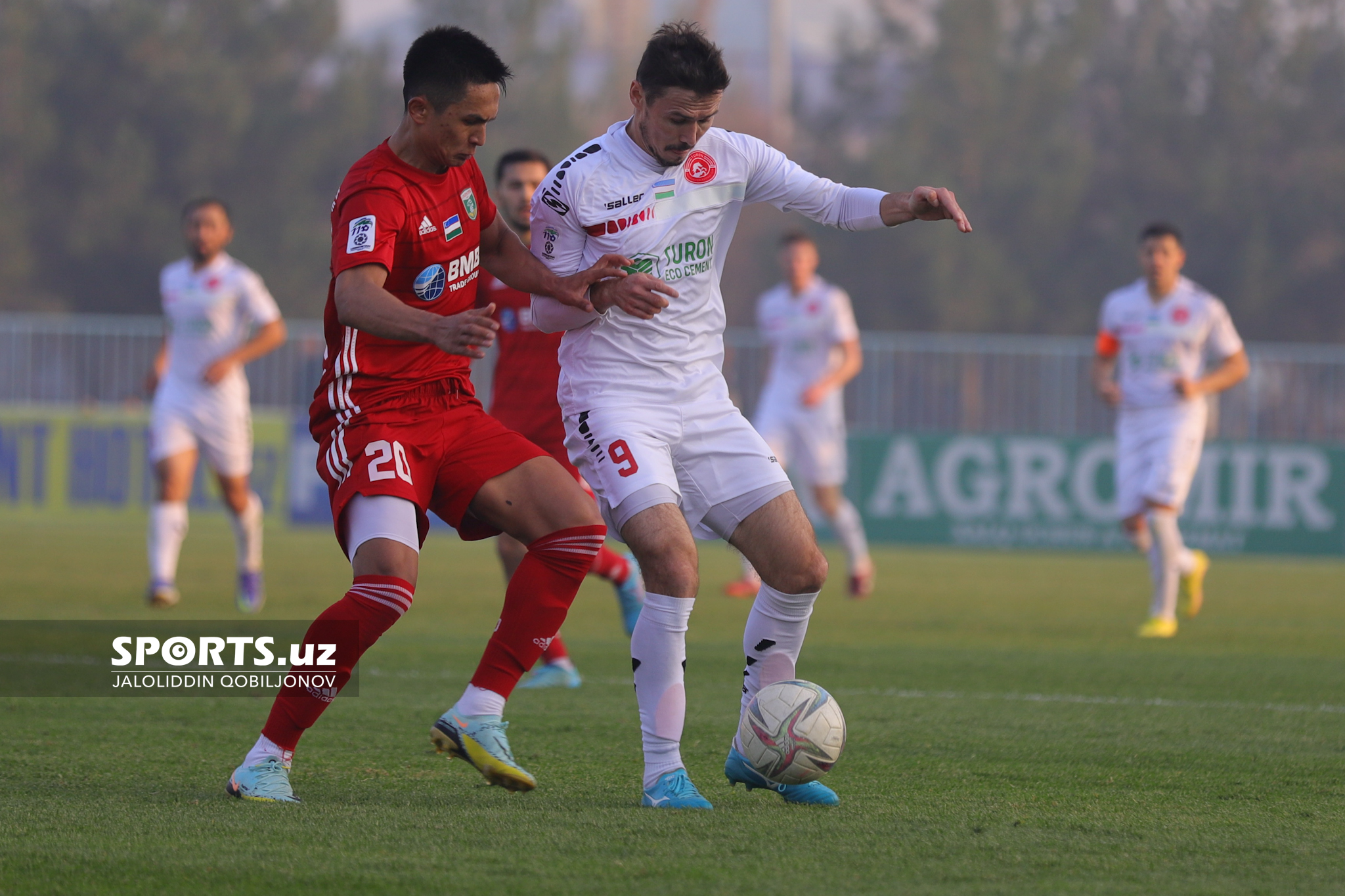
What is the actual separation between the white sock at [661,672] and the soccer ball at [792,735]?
0.68 ft

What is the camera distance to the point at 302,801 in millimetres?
4660

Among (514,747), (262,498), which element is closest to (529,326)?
(514,747)

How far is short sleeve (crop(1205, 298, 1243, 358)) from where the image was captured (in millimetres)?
10859

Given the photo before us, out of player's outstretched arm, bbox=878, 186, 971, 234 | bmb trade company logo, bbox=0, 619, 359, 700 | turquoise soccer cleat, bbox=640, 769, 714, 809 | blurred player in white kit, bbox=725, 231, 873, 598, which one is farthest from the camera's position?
blurred player in white kit, bbox=725, 231, 873, 598

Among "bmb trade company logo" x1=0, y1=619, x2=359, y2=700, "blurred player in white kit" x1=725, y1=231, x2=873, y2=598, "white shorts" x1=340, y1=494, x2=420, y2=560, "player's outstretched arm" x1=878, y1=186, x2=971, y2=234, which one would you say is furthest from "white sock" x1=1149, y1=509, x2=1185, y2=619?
"white shorts" x1=340, y1=494, x2=420, y2=560

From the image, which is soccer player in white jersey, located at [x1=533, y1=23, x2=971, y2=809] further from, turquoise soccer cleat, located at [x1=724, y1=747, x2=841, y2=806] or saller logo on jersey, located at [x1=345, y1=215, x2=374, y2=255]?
saller logo on jersey, located at [x1=345, y1=215, x2=374, y2=255]

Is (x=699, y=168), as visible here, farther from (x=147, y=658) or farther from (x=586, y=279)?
(x=147, y=658)

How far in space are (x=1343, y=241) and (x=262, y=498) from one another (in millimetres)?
27423

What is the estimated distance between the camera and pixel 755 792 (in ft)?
16.4

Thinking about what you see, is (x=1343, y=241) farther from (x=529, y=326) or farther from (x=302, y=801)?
(x=302, y=801)

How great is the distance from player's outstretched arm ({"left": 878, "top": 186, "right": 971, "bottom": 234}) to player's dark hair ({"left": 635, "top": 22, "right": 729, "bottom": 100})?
616 millimetres

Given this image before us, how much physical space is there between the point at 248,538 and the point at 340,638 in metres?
6.54

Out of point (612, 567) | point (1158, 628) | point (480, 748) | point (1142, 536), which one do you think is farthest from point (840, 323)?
point (480, 748)

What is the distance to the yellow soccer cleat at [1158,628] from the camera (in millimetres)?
10242
